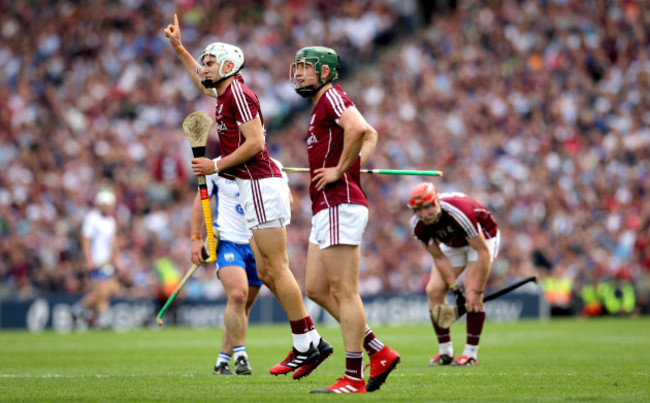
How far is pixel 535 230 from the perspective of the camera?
86.9 feet

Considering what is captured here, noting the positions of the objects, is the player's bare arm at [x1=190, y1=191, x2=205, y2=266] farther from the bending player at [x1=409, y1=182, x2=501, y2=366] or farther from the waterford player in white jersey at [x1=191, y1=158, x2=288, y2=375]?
the bending player at [x1=409, y1=182, x2=501, y2=366]

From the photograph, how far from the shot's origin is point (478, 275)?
1193 cm

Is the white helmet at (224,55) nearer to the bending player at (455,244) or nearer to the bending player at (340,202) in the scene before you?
the bending player at (340,202)

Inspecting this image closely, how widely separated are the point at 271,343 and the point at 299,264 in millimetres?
8767

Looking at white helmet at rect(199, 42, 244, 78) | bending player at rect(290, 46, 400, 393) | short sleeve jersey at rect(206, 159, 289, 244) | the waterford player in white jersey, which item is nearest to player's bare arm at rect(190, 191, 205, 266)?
the waterford player in white jersey

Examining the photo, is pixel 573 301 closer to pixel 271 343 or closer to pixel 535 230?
pixel 535 230

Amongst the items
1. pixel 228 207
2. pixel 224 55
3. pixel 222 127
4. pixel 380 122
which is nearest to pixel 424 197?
pixel 228 207

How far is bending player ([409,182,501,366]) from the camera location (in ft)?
38.4

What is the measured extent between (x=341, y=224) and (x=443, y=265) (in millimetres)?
4233

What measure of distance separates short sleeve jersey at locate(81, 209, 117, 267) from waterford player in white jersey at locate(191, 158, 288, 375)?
8801 mm

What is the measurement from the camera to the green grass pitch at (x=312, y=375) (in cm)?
831

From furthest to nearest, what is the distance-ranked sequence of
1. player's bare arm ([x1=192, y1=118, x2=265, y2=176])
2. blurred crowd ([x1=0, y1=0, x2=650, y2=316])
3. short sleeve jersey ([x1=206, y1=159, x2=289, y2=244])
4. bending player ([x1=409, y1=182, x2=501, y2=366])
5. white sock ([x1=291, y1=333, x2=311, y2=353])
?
blurred crowd ([x1=0, y1=0, x2=650, y2=316]), bending player ([x1=409, y1=182, x2=501, y2=366]), short sleeve jersey ([x1=206, y1=159, x2=289, y2=244]), white sock ([x1=291, y1=333, x2=311, y2=353]), player's bare arm ([x1=192, y1=118, x2=265, y2=176])

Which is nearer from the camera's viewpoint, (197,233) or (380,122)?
(197,233)

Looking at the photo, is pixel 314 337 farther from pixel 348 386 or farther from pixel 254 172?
pixel 254 172
